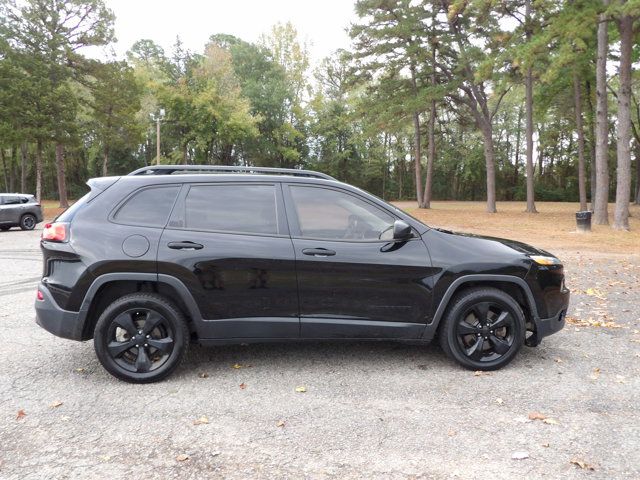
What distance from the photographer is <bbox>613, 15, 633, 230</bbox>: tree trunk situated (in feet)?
53.8

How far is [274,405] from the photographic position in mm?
3383

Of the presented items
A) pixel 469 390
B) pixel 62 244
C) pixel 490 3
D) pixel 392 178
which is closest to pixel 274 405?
pixel 469 390

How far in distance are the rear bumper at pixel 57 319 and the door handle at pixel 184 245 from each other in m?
0.91

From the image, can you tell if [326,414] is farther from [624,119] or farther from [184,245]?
[624,119]

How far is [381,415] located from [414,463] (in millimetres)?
574

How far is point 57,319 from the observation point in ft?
12.2

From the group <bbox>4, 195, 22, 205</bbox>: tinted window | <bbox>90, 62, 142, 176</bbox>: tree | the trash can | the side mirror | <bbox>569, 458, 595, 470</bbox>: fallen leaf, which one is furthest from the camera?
<bbox>90, 62, 142, 176</bbox>: tree

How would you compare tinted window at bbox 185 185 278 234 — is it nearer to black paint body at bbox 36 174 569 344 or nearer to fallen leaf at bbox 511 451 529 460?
black paint body at bbox 36 174 569 344

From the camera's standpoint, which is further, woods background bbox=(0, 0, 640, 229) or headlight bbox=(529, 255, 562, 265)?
woods background bbox=(0, 0, 640, 229)

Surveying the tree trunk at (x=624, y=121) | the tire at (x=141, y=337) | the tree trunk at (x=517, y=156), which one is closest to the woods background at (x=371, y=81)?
the tree trunk at (x=624, y=121)

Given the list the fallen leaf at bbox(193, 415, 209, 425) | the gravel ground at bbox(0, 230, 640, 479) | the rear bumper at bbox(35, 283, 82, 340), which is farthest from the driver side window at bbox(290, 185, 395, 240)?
the rear bumper at bbox(35, 283, 82, 340)

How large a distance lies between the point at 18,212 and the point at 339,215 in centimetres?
1871

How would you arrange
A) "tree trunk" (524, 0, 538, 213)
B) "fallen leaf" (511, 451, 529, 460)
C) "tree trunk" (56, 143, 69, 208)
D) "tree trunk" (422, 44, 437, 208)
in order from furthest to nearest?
"tree trunk" (56, 143, 69, 208) < "tree trunk" (422, 44, 437, 208) < "tree trunk" (524, 0, 538, 213) < "fallen leaf" (511, 451, 529, 460)

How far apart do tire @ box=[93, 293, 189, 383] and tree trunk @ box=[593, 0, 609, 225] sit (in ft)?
Answer: 60.2
